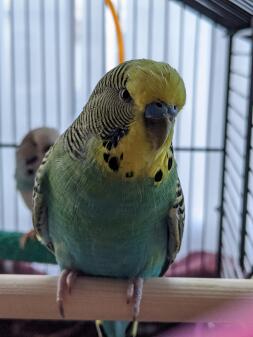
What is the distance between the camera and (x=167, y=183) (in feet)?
2.22

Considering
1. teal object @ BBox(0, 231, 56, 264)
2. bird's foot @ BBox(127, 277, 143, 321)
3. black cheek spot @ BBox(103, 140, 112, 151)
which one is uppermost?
black cheek spot @ BBox(103, 140, 112, 151)

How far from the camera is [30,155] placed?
4.36 feet

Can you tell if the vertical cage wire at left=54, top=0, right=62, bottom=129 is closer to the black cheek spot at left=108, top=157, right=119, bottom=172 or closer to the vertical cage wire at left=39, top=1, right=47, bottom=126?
the vertical cage wire at left=39, top=1, right=47, bottom=126

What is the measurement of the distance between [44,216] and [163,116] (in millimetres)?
325

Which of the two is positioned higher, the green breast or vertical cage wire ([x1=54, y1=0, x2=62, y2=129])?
vertical cage wire ([x1=54, y1=0, x2=62, y2=129])

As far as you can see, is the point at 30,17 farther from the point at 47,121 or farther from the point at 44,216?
the point at 44,216

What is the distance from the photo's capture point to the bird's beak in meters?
0.53

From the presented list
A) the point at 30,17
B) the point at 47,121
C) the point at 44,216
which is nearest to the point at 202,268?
the point at 47,121

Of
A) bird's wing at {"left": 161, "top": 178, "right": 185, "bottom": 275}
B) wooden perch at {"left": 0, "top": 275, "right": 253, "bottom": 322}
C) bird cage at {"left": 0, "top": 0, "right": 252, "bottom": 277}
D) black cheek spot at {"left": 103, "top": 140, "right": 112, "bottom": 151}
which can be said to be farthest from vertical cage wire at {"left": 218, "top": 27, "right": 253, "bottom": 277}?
black cheek spot at {"left": 103, "top": 140, "right": 112, "bottom": 151}

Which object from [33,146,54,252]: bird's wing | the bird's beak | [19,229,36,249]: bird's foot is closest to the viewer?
the bird's beak

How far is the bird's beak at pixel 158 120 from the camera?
→ 53 centimetres

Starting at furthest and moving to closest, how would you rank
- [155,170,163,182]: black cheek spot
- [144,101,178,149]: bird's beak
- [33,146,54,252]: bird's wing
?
[33,146,54,252]: bird's wing, [155,170,163,182]: black cheek spot, [144,101,178,149]: bird's beak

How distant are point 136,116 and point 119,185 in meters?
0.12

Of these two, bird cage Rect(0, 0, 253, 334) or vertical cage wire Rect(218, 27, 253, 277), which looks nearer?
vertical cage wire Rect(218, 27, 253, 277)
